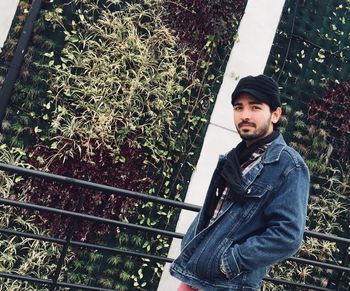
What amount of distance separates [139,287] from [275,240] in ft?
9.80

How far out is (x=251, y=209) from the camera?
71.9 inches

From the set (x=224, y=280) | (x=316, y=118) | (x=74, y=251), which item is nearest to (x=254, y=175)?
(x=224, y=280)

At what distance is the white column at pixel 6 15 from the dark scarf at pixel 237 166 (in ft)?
10.0

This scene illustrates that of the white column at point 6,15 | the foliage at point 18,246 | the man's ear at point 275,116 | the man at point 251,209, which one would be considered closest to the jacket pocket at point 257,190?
the man at point 251,209

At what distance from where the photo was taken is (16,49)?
13.5ft

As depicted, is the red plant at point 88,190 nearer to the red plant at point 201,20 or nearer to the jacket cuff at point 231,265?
the red plant at point 201,20

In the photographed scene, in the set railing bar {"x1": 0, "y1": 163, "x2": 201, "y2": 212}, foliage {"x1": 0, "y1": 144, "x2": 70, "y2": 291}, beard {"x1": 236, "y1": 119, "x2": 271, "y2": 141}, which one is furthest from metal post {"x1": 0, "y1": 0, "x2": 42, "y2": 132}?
beard {"x1": 236, "y1": 119, "x2": 271, "y2": 141}

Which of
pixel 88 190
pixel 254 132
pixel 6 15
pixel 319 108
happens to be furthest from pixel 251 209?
pixel 319 108

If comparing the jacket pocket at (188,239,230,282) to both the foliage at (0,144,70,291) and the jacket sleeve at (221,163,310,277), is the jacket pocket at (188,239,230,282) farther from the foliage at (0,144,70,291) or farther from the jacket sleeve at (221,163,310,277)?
the foliage at (0,144,70,291)

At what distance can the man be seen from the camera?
1.73 metres

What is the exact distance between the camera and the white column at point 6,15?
13.3 feet

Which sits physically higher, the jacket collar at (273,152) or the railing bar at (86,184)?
the jacket collar at (273,152)

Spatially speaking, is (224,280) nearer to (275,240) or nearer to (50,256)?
(275,240)

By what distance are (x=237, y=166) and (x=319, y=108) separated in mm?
3466
